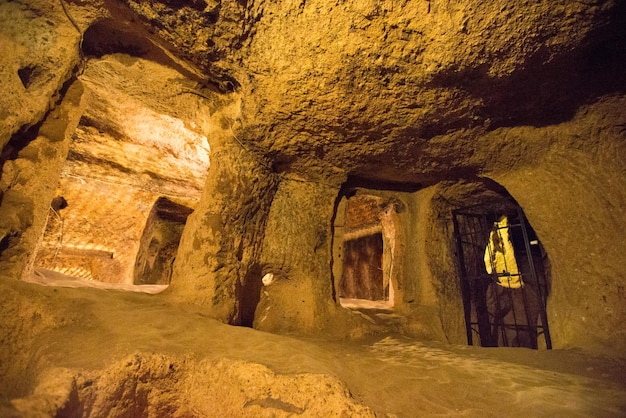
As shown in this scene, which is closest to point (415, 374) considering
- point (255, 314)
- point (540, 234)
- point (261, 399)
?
point (261, 399)

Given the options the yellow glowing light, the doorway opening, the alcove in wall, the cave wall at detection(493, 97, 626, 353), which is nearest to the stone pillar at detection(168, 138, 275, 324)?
the alcove in wall

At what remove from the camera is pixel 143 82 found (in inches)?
119

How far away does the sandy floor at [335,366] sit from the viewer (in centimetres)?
161

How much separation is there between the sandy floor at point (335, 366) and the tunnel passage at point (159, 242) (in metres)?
4.50

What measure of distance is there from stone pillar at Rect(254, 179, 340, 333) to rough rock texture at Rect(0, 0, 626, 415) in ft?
0.07

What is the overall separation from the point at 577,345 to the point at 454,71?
2.63 m

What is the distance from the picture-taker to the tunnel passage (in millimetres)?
6570

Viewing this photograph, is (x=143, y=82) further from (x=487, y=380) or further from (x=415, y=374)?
(x=487, y=380)

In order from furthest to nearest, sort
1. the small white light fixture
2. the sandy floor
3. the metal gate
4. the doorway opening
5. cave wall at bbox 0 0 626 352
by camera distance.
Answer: the doorway opening
the metal gate
the small white light fixture
cave wall at bbox 0 0 626 352
the sandy floor

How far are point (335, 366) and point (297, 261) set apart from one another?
60.6 inches

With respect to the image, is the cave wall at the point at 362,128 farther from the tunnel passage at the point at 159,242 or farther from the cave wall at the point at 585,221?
the tunnel passage at the point at 159,242

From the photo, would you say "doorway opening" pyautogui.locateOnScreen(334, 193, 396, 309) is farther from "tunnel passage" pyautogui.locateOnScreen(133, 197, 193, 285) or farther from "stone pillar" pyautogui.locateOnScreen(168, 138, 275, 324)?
"stone pillar" pyautogui.locateOnScreen(168, 138, 275, 324)

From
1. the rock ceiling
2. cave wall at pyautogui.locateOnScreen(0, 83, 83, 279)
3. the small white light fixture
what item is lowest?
the small white light fixture

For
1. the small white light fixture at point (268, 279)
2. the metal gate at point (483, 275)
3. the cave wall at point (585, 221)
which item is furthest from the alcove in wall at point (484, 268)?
the small white light fixture at point (268, 279)
